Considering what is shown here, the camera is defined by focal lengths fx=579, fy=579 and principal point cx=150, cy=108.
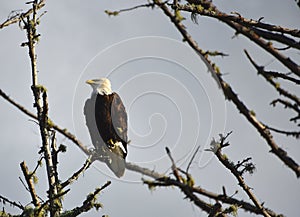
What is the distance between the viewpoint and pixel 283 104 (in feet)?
7.29

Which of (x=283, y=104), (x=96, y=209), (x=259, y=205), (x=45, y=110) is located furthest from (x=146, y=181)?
(x=96, y=209)

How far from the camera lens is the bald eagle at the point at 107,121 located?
692cm

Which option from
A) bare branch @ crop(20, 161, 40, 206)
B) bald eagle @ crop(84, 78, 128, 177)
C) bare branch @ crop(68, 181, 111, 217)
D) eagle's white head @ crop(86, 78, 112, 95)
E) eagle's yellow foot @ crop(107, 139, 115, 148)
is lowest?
bare branch @ crop(68, 181, 111, 217)

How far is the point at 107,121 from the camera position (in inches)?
298

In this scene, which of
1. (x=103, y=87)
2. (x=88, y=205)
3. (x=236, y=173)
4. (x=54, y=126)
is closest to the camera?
(x=236, y=173)

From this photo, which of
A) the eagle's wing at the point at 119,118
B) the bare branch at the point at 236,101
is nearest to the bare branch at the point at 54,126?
the bare branch at the point at 236,101

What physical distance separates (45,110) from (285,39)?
6.60 ft

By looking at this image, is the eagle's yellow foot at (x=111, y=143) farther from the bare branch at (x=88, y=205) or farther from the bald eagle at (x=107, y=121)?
the bare branch at (x=88, y=205)

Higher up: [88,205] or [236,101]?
[88,205]

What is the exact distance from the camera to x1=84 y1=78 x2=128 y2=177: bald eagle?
6.92 meters

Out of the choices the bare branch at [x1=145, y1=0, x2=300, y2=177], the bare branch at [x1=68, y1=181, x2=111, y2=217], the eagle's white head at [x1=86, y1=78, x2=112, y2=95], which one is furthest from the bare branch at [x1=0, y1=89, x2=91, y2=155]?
the eagle's white head at [x1=86, y1=78, x2=112, y2=95]

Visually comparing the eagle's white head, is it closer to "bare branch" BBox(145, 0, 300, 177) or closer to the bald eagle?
the bald eagle

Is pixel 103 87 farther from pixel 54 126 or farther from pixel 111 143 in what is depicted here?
pixel 54 126

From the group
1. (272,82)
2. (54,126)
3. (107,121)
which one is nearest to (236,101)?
(272,82)
